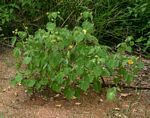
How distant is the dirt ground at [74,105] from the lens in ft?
12.3

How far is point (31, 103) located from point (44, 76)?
29 cm

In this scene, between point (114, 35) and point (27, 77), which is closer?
point (27, 77)

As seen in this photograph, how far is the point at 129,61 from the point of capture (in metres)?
3.74

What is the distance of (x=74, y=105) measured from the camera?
154 inches

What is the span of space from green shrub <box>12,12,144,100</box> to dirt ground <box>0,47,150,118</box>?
0.13m

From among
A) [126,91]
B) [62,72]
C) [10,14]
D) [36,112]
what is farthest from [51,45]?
[10,14]

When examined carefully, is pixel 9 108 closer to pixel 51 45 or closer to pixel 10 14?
pixel 51 45

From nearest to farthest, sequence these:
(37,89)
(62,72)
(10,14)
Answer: (62,72)
(37,89)
(10,14)

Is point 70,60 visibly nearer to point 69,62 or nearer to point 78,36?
point 69,62

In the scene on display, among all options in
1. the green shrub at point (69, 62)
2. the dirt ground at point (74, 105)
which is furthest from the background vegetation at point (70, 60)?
the dirt ground at point (74, 105)

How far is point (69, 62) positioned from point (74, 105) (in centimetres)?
40

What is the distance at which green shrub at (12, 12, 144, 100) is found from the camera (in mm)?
3639

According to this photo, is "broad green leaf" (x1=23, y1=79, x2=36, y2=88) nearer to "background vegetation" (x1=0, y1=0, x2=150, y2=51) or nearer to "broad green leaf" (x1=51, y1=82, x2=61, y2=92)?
"broad green leaf" (x1=51, y1=82, x2=61, y2=92)

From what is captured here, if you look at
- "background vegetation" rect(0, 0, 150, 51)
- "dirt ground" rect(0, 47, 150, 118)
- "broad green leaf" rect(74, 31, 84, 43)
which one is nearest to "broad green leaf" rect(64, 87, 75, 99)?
"dirt ground" rect(0, 47, 150, 118)
